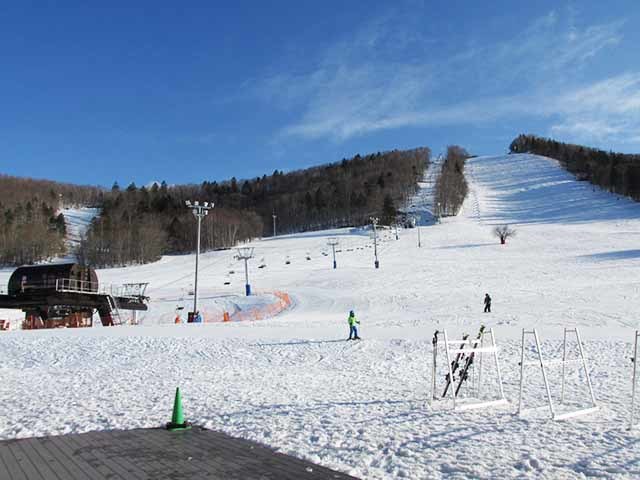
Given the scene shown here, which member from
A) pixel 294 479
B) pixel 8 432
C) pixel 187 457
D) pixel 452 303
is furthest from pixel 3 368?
pixel 452 303

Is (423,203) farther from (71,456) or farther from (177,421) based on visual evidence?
(71,456)

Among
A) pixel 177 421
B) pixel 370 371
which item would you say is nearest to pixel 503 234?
pixel 370 371

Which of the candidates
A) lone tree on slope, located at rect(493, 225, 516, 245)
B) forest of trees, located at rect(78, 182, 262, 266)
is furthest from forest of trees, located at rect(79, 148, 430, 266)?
lone tree on slope, located at rect(493, 225, 516, 245)

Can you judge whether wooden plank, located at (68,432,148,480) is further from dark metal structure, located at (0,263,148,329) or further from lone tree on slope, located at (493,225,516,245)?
lone tree on slope, located at (493,225,516,245)

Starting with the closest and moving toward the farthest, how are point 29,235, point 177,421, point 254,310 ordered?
point 177,421 → point 254,310 → point 29,235

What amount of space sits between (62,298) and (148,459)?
3317cm

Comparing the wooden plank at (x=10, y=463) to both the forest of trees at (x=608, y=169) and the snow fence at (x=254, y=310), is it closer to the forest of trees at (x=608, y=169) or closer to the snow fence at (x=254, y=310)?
the snow fence at (x=254, y=310)

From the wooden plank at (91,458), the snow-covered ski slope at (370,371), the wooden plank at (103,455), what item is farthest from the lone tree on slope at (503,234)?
the wooden plank at (91,458)

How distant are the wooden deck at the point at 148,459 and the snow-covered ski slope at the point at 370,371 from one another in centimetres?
60

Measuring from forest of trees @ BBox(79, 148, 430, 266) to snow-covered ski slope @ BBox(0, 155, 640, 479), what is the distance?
45343 millimetres

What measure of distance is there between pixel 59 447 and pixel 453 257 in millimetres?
55122

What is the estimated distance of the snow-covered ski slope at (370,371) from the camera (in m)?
8.32

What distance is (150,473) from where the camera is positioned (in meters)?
7.18

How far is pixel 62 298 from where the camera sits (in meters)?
37.1
